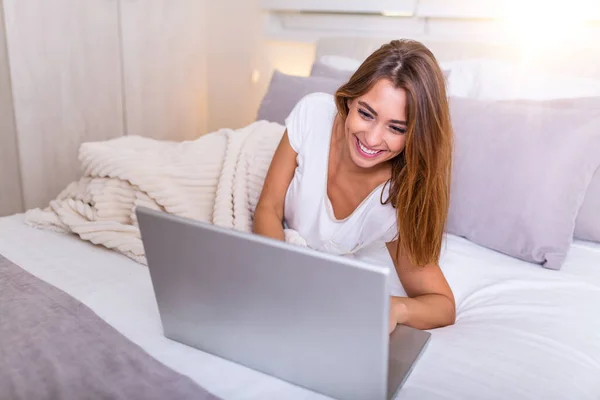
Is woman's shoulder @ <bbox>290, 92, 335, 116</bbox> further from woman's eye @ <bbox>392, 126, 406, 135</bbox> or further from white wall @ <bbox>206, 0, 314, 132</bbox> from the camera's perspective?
white wall @ <bbox>206, 0, 314, 132</bbox>

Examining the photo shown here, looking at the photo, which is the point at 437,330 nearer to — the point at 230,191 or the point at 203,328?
the point at 203,328

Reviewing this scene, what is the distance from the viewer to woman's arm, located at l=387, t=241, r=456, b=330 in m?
0.96

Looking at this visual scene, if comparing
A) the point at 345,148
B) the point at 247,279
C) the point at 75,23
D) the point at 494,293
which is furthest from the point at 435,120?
the point at 75,23

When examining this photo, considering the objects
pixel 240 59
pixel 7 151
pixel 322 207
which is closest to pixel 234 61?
pixel 240 59

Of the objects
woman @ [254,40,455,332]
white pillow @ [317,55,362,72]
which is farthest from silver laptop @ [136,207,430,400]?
white pillow @ [317,55,362,72]

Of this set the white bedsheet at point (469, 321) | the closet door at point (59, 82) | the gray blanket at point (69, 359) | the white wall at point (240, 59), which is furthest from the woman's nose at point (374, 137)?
the closet door at point (59, 82)

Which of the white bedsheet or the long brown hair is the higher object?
the long brown hair

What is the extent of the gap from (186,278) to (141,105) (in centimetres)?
211

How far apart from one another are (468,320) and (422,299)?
0.42 ft

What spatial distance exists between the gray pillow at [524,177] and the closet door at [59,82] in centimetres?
173

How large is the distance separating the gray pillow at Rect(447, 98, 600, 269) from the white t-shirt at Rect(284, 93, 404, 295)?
29cm

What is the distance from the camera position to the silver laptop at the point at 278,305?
25.3 inches

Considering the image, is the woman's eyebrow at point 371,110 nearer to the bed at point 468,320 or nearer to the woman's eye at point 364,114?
the woman's eye at point 364,114

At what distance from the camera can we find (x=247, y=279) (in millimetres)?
709
